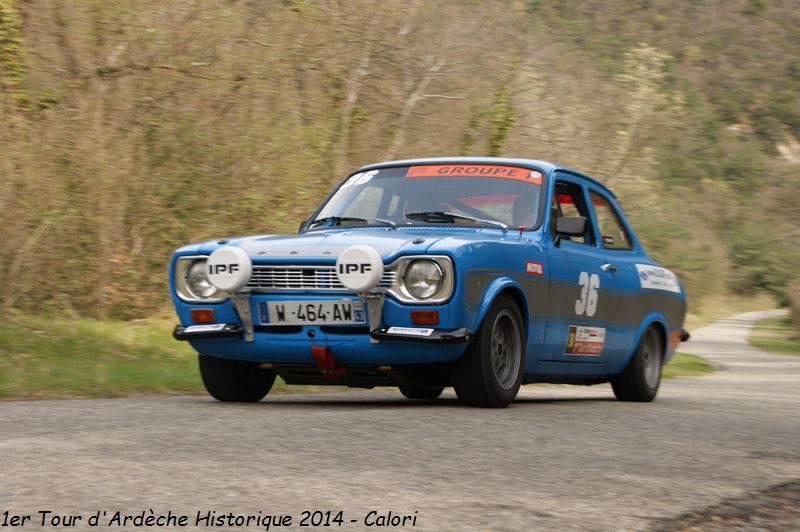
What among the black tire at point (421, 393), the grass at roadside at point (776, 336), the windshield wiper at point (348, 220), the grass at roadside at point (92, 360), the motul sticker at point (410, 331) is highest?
the windshield wiper at point (348, 220)

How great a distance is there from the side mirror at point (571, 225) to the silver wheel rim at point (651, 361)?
6.69ft

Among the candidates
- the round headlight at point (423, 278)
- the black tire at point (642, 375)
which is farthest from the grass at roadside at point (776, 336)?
the round headlight at point (423, 278)

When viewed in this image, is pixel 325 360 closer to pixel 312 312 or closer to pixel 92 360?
pixel 312 312

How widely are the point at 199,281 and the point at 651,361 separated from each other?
429 centimetres

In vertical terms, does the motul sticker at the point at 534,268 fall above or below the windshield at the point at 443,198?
below

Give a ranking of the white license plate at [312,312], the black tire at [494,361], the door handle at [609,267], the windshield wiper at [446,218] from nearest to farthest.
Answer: the white license plate at [312,312]
the black tire at [494,361]
the windshield wiper at [446,218]
the door handle at [609,267]

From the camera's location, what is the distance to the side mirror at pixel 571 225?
848 centimetres

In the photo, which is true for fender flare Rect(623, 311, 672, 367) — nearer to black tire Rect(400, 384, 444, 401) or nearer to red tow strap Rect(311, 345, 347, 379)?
black tire Rect(400, 384, 444, 401)

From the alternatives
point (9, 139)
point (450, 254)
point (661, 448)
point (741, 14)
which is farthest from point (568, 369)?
point (741, 14)

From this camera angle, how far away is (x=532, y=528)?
3.96m

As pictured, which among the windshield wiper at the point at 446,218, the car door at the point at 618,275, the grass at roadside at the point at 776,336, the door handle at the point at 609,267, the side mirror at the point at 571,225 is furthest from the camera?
the grass at roadside at the point at 776,336

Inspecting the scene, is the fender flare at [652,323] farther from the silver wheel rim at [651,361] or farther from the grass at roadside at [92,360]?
the grass at roadside at [92,360]

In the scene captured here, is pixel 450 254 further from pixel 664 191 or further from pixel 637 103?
pixel 664 191

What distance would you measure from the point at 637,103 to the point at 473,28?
1463 centimetres
